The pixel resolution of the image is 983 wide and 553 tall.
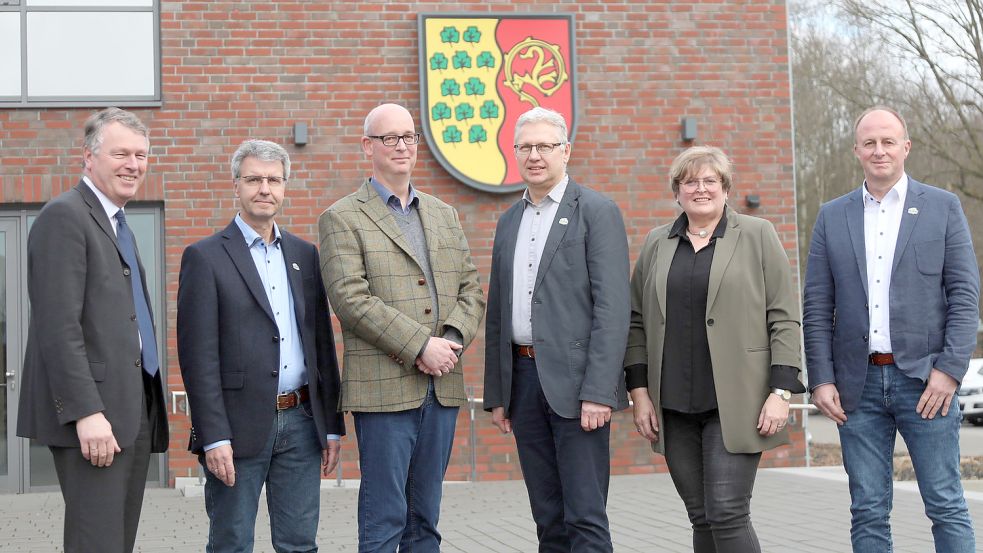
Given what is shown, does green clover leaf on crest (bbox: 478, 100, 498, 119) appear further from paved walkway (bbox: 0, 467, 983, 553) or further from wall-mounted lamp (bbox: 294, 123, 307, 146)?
paved walkway (bbox: 0, 467, 983, 553)

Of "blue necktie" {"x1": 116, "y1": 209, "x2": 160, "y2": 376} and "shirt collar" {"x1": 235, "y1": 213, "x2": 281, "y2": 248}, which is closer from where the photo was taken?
"blue necktie" {"x1": 116, "y1": 209, "x2": 160, "y2": 376}

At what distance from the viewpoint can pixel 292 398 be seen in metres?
4.29

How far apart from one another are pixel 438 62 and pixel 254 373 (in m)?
5.71

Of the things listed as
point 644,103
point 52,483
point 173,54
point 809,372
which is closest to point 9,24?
point 173,54

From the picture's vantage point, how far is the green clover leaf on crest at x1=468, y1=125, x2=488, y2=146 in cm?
945

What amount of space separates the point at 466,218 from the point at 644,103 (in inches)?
76.0

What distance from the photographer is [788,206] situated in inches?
394

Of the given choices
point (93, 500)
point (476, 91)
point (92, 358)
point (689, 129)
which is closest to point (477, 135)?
point (476, 91)

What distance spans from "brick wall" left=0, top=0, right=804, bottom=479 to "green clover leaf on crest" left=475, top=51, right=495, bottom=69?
44cm

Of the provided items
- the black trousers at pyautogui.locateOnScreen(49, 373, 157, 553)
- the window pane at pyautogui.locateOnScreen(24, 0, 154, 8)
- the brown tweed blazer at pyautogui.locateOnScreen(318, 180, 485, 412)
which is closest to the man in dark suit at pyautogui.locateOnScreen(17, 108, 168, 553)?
the black trousers at pyautogui.locateOnScreen(49, 373, 157, 553)

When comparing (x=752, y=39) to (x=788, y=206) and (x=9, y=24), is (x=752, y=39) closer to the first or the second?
(x=788, y=206)

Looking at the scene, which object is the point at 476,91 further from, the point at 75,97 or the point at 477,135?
the point at 75,97

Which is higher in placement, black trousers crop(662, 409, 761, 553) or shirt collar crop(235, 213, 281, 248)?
shirt collar crop(235, 213, 281, 248)

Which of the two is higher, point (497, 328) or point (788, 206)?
point (788, 206)
